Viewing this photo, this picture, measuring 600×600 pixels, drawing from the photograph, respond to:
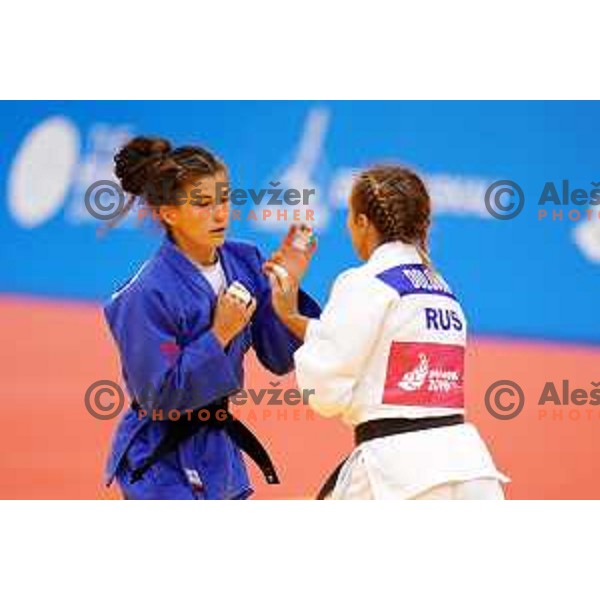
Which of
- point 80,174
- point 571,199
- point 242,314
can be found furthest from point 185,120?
point 571,199

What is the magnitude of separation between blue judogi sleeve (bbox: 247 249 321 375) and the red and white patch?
0.38 meters

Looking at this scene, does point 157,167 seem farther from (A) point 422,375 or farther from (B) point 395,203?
(A) point 422,375

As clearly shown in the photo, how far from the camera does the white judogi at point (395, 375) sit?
3.03 metres

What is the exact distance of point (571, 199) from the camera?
3.47m

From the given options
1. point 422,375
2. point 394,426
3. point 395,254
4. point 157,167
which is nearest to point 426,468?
point 394,426

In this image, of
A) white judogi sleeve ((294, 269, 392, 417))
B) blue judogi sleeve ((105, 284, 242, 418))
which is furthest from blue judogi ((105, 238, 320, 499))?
white judogi sleeve ((294, 269, 392, 417))

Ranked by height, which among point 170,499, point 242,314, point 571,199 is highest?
point 571,199

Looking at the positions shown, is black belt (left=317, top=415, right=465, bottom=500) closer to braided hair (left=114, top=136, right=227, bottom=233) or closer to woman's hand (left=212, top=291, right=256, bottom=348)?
woman's hand (left=212, top=291, right=256, bottom=348)

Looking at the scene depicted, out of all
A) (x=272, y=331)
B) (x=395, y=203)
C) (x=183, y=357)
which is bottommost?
(x=183, y=357)

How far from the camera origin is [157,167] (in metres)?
3.39

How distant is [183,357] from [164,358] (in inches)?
2.1

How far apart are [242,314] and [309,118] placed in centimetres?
62

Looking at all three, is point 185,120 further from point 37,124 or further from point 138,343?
point 138,343

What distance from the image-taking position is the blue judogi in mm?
3260
